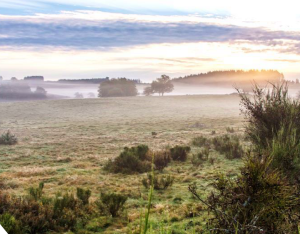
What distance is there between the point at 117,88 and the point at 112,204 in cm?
9004

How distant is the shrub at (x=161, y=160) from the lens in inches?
495

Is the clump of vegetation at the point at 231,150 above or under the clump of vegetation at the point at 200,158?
above

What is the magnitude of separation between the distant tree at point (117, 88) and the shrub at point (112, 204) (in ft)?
290

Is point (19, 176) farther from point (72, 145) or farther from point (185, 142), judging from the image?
point (185, 142)

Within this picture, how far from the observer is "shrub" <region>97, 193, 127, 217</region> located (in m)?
7.18

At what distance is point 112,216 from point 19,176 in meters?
5.88

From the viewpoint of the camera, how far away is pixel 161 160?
13320 mm

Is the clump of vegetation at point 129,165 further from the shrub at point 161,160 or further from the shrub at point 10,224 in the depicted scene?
the shrub at point 10,224

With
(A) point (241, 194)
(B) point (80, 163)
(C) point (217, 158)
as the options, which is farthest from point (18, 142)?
(A) point (241, 194)

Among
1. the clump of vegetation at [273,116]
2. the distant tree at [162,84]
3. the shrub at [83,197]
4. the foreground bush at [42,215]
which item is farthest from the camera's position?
the distant tree at [162,84]

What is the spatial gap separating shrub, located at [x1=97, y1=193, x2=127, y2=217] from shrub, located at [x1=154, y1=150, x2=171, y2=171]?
4.91 m

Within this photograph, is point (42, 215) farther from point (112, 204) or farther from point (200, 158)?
point (200, 158)

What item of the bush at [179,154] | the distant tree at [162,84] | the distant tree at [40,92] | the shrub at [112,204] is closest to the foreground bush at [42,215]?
the shrub at [112,204]

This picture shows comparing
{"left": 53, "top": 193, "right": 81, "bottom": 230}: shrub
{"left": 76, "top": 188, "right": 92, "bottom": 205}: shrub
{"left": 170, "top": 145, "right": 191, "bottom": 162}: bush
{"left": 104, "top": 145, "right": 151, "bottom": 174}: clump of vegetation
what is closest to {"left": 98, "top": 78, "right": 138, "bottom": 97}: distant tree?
{"left": 170, "top": 145, "right": 191, "bottom": 162}: bush
